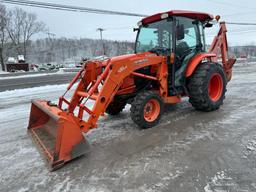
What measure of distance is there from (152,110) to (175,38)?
174cm

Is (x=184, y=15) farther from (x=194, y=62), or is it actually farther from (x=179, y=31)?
(x=194, y=62)

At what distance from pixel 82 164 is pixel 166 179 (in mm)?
1273

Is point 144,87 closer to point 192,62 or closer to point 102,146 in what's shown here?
point 192,62

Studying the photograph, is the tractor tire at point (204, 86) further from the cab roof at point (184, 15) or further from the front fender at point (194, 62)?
the cab roof at point (184, 15)

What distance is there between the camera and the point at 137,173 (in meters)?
2.84

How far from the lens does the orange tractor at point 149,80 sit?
383cm

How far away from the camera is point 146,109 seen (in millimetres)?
4461

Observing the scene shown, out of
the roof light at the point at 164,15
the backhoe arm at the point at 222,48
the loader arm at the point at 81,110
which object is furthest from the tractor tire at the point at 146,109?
the backhoe arm at the point at 222,48

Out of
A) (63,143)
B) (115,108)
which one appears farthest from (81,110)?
(115,108)

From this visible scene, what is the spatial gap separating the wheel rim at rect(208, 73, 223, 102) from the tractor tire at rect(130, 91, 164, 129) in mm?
1981

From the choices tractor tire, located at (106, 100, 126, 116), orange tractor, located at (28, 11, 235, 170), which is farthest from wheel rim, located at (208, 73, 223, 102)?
tractor tire, located at (106, 100, 126, 116)

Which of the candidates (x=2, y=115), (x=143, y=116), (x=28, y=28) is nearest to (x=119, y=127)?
(x=143, y=116)

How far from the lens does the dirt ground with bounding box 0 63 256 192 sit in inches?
102

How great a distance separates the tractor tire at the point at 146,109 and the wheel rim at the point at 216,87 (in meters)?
1.98
